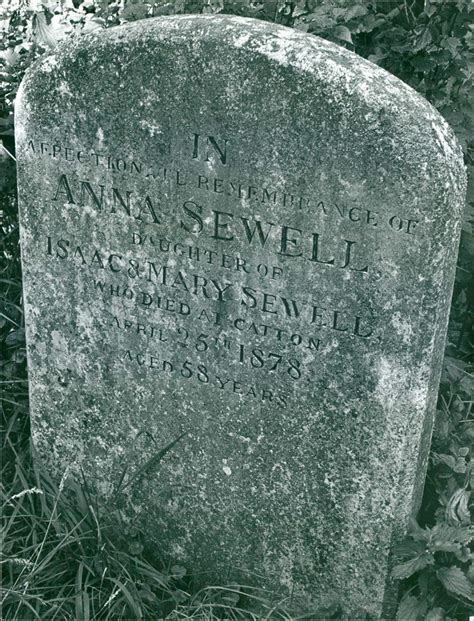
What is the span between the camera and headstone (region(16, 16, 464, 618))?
230cm

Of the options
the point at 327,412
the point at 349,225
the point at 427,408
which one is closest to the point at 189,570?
the point at 327,412

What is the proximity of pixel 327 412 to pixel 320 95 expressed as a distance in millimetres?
921

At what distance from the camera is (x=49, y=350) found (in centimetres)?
304

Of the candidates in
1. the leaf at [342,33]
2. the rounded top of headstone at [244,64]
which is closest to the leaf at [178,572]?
the rounded top of headstone at [244,64]

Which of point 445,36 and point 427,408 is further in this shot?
point 445,36

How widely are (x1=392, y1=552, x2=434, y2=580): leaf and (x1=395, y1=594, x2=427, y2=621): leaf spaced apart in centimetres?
12

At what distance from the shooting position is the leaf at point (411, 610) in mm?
2570

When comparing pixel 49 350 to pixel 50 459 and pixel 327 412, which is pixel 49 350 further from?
pixel 327 412

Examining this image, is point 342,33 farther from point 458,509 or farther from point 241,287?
point 458,509

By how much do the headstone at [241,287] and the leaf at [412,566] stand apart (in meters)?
0.10

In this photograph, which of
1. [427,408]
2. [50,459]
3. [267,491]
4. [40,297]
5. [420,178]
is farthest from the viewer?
[50,459]

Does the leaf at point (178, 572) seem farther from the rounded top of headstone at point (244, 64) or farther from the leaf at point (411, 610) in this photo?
the rounded top of headstone at point (244, 64)

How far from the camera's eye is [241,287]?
2.59 metres

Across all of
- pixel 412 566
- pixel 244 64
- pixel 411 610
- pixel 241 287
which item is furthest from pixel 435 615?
pixel 244 64
